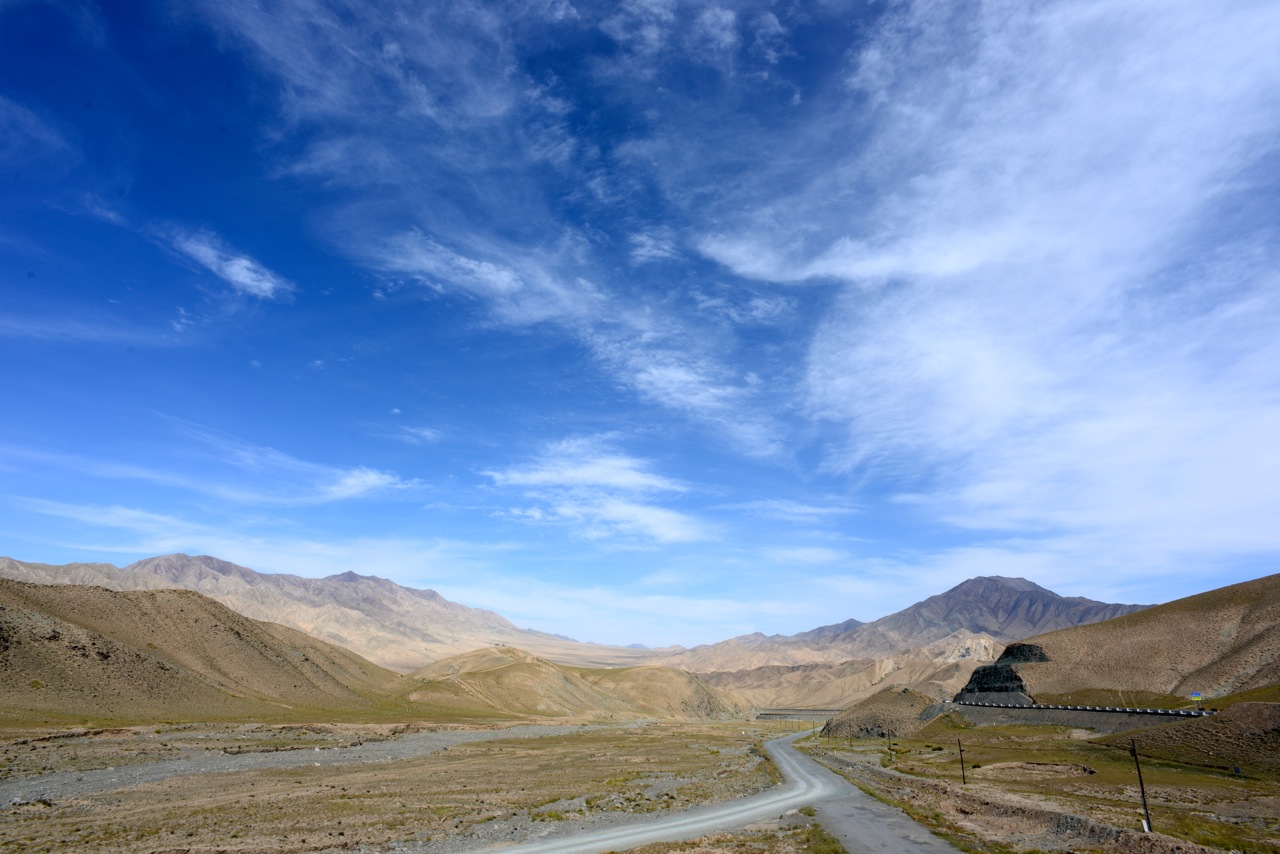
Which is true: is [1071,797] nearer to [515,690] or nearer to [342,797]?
[342,797]

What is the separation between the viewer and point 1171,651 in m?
99.4

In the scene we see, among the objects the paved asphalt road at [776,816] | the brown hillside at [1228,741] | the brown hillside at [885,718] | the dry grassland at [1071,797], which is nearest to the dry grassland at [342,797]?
the paved asphalt road at [776,816]

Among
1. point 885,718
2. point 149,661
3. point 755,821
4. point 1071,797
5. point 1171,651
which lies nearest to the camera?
point 755,821

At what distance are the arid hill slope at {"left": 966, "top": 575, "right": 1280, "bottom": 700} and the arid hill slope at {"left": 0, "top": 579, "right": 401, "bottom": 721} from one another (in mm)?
123677

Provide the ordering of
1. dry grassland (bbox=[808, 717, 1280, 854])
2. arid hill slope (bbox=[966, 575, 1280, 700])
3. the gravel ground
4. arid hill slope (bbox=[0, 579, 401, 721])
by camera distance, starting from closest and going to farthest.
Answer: dry grassland (bbox=[808, 717, 1280, 854])
the gravel ground
arid hill slope (bbox=[0, 579, 401, 721])
arid hill slope (bbox=[966, 575, 1280, 700])

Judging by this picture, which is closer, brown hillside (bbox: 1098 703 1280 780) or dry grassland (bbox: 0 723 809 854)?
dry grassland (bbox: 0 723 809 854)

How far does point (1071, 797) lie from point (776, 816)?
2096 centimetres

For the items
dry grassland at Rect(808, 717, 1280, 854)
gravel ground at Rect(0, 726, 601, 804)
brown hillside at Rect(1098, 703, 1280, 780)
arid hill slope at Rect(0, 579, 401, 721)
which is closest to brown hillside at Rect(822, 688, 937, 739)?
dry grassland at Rect(808, 717, 1280, 854)

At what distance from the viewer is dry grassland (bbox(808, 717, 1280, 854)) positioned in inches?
1117

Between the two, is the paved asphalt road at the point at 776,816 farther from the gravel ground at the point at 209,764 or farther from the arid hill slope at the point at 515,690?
the arid hill slope at the point at 515,690

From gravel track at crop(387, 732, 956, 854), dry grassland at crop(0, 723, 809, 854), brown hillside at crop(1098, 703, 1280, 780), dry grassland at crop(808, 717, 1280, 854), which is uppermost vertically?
brown hillside at crop(1098, 703, 1280, 780)

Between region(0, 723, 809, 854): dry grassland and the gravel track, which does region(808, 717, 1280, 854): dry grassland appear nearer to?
the gravel track

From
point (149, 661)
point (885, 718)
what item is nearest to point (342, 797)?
point (149, 661)

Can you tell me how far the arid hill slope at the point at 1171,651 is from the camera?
85625mm
